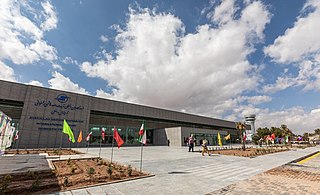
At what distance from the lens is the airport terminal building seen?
1158 inches

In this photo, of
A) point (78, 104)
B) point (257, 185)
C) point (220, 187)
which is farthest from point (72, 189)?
point (78, 104)

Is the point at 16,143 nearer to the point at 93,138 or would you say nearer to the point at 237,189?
the point at 93,138

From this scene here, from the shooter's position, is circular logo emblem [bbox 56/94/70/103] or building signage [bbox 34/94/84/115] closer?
building signage [bbox 34/94/84/115]

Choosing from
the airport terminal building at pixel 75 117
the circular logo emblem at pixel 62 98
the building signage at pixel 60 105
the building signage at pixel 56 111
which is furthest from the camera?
the circular logo emblem at pixel 62 98

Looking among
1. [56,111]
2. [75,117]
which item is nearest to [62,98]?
[56,111]


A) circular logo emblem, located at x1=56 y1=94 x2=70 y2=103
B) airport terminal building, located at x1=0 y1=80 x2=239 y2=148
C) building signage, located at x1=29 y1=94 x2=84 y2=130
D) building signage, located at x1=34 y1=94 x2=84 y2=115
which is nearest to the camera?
airport terminal building, located at x1=0 y1=80 x2=239 y2=148

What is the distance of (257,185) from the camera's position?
22.3ft

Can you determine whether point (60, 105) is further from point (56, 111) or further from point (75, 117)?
point (75, 117)

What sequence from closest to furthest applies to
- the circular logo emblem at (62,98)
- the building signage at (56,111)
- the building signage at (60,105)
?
the building signage at (56,111) → the building signage at (60,105) → the circular logo emblem at (62,98)

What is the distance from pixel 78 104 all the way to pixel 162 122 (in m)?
25.6

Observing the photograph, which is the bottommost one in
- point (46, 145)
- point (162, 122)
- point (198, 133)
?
point (46, 145)

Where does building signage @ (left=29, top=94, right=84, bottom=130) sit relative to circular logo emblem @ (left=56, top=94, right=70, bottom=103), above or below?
below

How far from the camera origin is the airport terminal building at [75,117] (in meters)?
29.4

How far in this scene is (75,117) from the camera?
3459 centimetres
